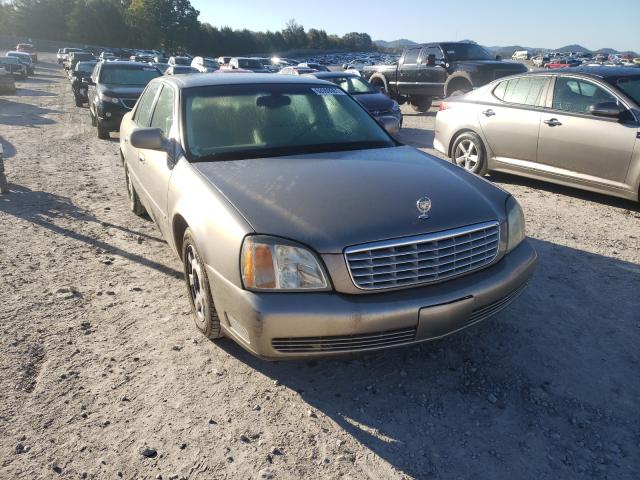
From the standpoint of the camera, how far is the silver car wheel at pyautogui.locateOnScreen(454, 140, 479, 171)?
7.36m

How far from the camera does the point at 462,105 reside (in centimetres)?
753

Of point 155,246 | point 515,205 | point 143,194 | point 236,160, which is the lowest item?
point 155,246

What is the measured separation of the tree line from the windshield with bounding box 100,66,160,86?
7213 centimetres

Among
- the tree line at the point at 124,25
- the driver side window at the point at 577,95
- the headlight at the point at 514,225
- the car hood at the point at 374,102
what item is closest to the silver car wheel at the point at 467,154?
the driver side window at the point at 577,95

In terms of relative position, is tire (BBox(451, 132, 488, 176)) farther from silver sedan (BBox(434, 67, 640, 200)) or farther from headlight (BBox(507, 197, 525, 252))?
headlight (BBox(507, 197, 525, 252))

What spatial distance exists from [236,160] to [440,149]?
5207mm

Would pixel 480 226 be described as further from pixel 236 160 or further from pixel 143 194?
pixel 143 194

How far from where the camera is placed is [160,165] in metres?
3.93

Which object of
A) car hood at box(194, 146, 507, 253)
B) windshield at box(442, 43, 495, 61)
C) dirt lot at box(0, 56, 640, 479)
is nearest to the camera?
dirt lot at box(0, 56, 640, 479)

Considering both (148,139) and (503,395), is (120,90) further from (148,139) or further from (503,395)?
(503,395)

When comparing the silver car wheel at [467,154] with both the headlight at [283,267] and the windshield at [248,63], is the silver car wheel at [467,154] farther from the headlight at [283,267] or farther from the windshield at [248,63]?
the windshield at [248,63]

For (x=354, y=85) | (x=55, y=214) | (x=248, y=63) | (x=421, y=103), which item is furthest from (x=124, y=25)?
(x=55, y=214)

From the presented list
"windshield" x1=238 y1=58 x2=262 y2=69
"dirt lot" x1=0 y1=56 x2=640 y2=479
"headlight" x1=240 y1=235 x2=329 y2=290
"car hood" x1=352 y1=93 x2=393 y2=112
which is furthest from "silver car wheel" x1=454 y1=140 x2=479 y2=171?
"windshield" x1=238 y1=58 x2=262 y2=69

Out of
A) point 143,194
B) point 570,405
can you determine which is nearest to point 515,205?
point 570,405
